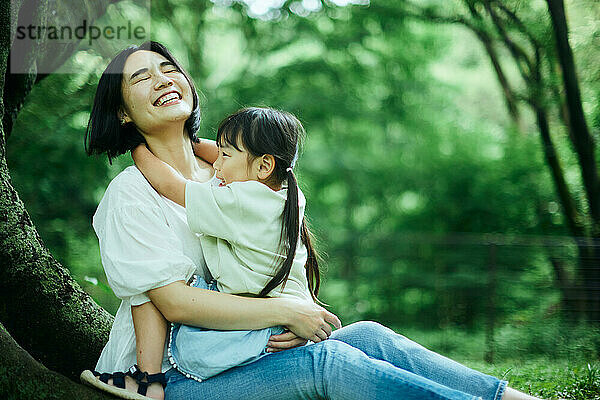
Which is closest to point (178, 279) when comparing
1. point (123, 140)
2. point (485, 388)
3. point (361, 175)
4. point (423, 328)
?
point (123, 140)

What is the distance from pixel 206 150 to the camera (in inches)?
87.0

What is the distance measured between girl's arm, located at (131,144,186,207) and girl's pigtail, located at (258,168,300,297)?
0.30m

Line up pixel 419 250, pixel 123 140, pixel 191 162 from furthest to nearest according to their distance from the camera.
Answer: pixel 419 250, pixel 191 162, pixel 123 140

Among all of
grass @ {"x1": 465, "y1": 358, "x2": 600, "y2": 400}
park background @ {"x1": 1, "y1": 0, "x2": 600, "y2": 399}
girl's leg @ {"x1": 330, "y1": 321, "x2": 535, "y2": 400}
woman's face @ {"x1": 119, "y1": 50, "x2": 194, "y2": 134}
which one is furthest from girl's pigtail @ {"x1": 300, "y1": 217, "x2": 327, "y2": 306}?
park background @ {"x1": 1, "y1": 0, "x2": 600, "y2": 399}

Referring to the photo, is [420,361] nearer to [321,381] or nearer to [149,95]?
[321,381]

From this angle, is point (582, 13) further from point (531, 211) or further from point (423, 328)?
point (423, 328)

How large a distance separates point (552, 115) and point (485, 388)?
16.2ft

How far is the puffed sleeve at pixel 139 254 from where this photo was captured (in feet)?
5.34

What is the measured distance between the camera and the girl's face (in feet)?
6.00

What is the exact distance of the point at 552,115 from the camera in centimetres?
609

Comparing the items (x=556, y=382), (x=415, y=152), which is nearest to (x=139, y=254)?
(x=556, y=382)

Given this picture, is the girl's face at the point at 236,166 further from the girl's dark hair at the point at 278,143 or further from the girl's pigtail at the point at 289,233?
the girl's pigtail at the point at 289,233

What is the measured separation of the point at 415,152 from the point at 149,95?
600 centimetres

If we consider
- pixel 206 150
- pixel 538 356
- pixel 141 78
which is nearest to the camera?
pixel 141 78
